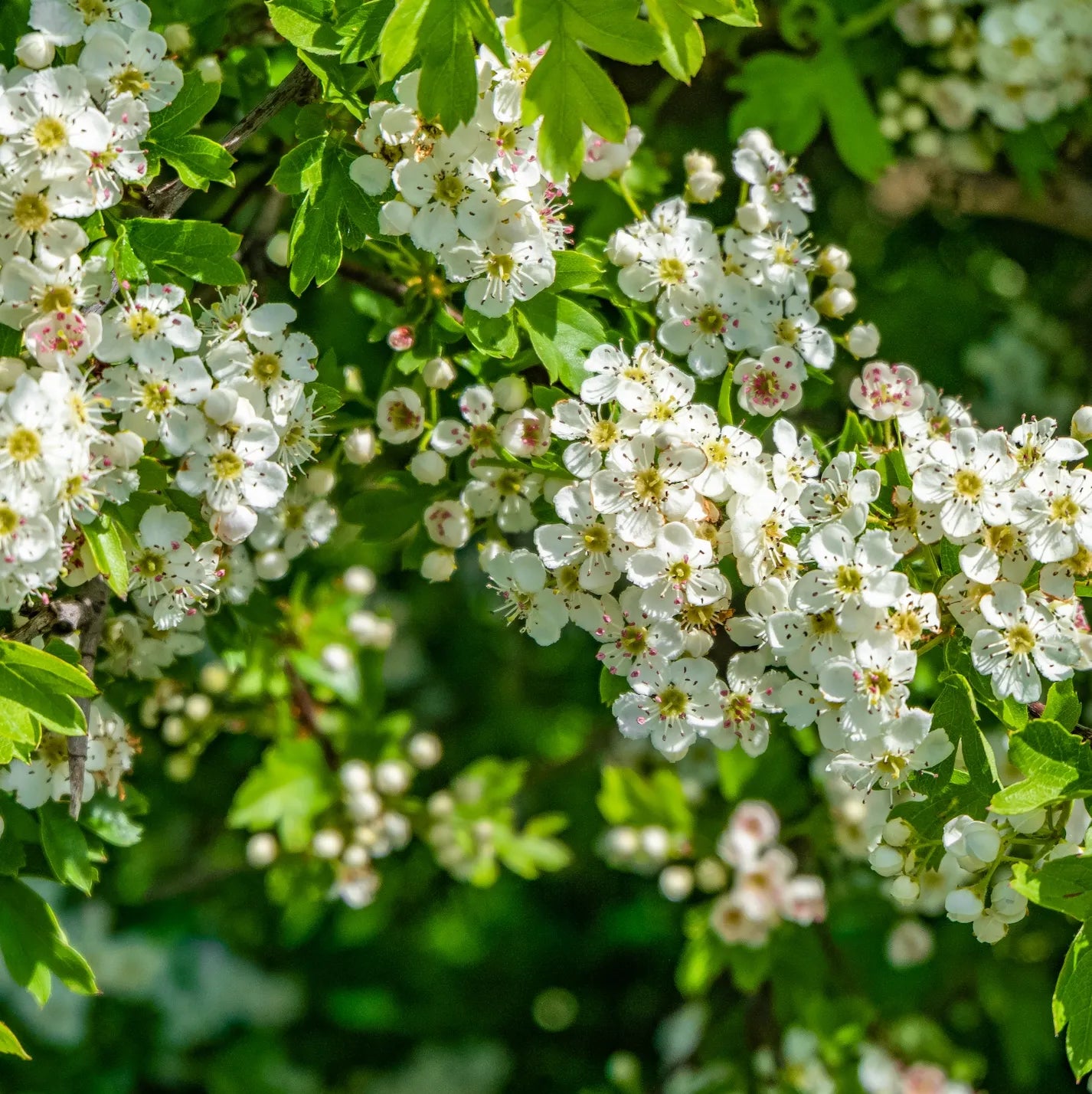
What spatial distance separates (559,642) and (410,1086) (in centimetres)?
151

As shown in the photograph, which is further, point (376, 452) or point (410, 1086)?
point (410, 1086)

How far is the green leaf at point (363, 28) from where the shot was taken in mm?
1562

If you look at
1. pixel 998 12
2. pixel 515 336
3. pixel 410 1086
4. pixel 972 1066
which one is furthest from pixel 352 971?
pixel 998 12

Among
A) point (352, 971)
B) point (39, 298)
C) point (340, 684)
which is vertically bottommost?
point (352, 971)

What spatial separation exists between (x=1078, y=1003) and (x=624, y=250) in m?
1.22

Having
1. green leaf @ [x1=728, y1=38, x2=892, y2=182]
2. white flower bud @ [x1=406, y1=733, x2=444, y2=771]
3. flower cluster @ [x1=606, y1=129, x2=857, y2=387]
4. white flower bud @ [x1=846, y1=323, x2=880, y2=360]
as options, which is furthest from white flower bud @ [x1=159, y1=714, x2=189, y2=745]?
green leaf @ [x1=728, y1=38, x2=892, y2=182]

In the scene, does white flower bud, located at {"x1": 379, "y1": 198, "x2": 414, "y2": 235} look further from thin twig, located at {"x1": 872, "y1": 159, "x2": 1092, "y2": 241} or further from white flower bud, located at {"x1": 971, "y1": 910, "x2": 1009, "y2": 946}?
thin twig, located at {"x1": 872, "y1": 159, "x2": 1092, "y2": 241}

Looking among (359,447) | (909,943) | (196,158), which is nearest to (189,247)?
(196,158)

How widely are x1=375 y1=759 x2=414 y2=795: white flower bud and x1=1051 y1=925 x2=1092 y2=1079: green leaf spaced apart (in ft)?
4.86

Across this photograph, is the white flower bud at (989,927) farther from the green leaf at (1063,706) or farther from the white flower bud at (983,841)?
the green leaf at (1063,706)

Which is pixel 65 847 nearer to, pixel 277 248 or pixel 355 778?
pixel 355 778

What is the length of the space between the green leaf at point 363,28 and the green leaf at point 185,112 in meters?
0.20

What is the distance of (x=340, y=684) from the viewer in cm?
258

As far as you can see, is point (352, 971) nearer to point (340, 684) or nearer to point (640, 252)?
point (340, 684)
